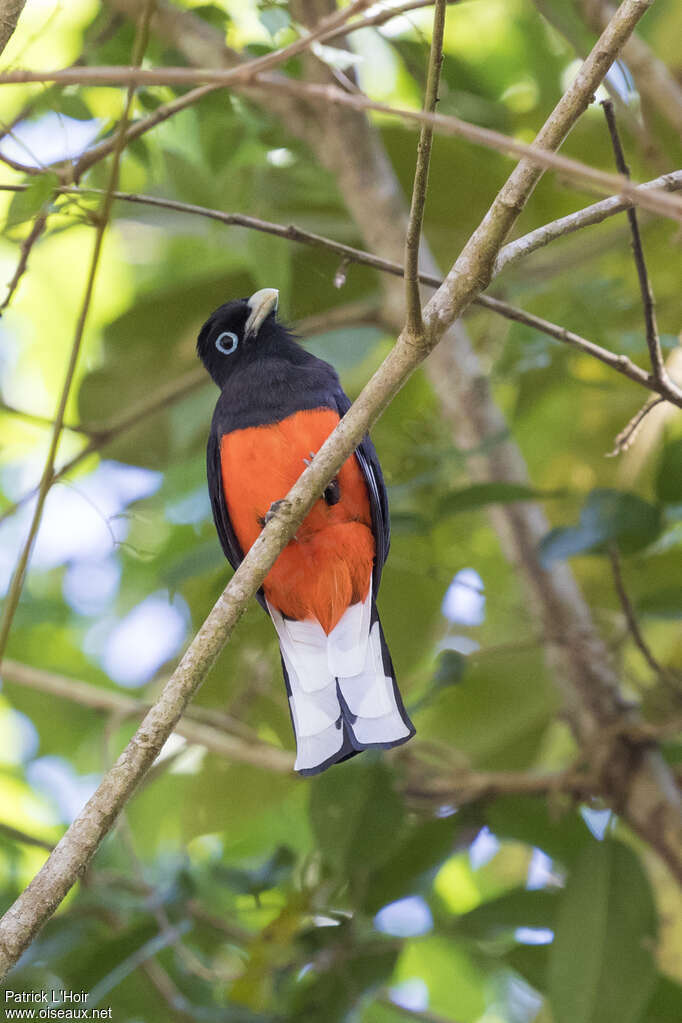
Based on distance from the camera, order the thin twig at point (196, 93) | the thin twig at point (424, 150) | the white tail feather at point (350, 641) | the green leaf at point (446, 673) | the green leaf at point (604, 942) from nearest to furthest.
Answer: the thin twig at point (196, 93)
the thin twig at point (424, 150)
the white tail feather at point (350, 641)
the green leaf at point (604, 942)
the green leaf at point (446, 673)

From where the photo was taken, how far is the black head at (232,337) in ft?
11.3

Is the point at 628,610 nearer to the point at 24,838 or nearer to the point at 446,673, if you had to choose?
the point at 446,673

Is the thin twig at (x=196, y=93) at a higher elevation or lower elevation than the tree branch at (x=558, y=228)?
higher

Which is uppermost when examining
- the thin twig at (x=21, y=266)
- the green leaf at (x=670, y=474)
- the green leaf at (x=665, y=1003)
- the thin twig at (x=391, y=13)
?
the thin twig at (x=391, y=13)

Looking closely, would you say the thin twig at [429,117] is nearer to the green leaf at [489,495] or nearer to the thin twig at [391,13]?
the thin twig at [391,13]

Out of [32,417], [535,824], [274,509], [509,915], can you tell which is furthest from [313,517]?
[509,915]

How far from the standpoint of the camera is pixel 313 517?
9.88ft

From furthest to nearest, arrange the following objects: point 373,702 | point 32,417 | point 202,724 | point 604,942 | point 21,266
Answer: point 202,724 → point 32,417 → point 604,942 → point 373,702 → point 21,266

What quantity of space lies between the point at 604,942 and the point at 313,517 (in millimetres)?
1530

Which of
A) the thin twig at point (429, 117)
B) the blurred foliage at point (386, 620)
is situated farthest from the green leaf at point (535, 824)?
the thin twig at point (429, 117)

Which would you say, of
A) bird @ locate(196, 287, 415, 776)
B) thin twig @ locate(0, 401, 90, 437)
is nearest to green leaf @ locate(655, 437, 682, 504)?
bird @ locate(196, 287, 415, 776)

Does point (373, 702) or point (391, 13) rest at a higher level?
point (391, 13)

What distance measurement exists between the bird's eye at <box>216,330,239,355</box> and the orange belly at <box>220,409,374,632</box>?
0.54 meters

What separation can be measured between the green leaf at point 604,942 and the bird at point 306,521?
3.74 ft
